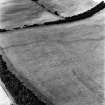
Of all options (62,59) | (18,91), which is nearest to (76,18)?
(62,59)

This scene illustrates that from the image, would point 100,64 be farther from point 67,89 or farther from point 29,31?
point 29,31

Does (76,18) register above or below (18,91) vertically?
below

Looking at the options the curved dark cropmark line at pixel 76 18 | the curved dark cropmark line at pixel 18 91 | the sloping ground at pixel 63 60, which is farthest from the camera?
the curved dark cropmark line at pixel 76 18

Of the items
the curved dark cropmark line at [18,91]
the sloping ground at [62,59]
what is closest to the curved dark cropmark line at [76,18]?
the sloping ground at [62,59]

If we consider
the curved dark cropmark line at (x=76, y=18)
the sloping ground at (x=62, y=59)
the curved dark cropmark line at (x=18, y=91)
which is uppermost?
the curved dark cropmark line at (x=18, y=91)

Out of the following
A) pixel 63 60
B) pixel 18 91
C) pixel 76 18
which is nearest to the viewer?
pixel 18 91

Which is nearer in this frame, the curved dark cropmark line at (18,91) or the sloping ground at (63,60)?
the curved dark cropmark line at (18,91)

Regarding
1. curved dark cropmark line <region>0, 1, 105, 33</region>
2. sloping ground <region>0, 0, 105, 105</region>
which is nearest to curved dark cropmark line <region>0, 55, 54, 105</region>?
sloping ground <region>0, 0, 105, 105</region>

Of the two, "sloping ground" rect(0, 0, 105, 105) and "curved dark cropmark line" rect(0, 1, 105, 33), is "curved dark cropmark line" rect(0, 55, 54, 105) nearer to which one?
"sloping ground" rect(0, 0, 105, 105)

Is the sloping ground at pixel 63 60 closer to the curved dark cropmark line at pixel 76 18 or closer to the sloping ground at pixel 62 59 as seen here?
the sloping ground at pixel 62 59

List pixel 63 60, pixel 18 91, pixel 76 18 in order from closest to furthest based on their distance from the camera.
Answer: pixel 18 91
pixel 63 60
pixel 76 18

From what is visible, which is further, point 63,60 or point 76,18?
point 76,18

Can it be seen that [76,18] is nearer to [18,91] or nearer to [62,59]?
[62,59]
